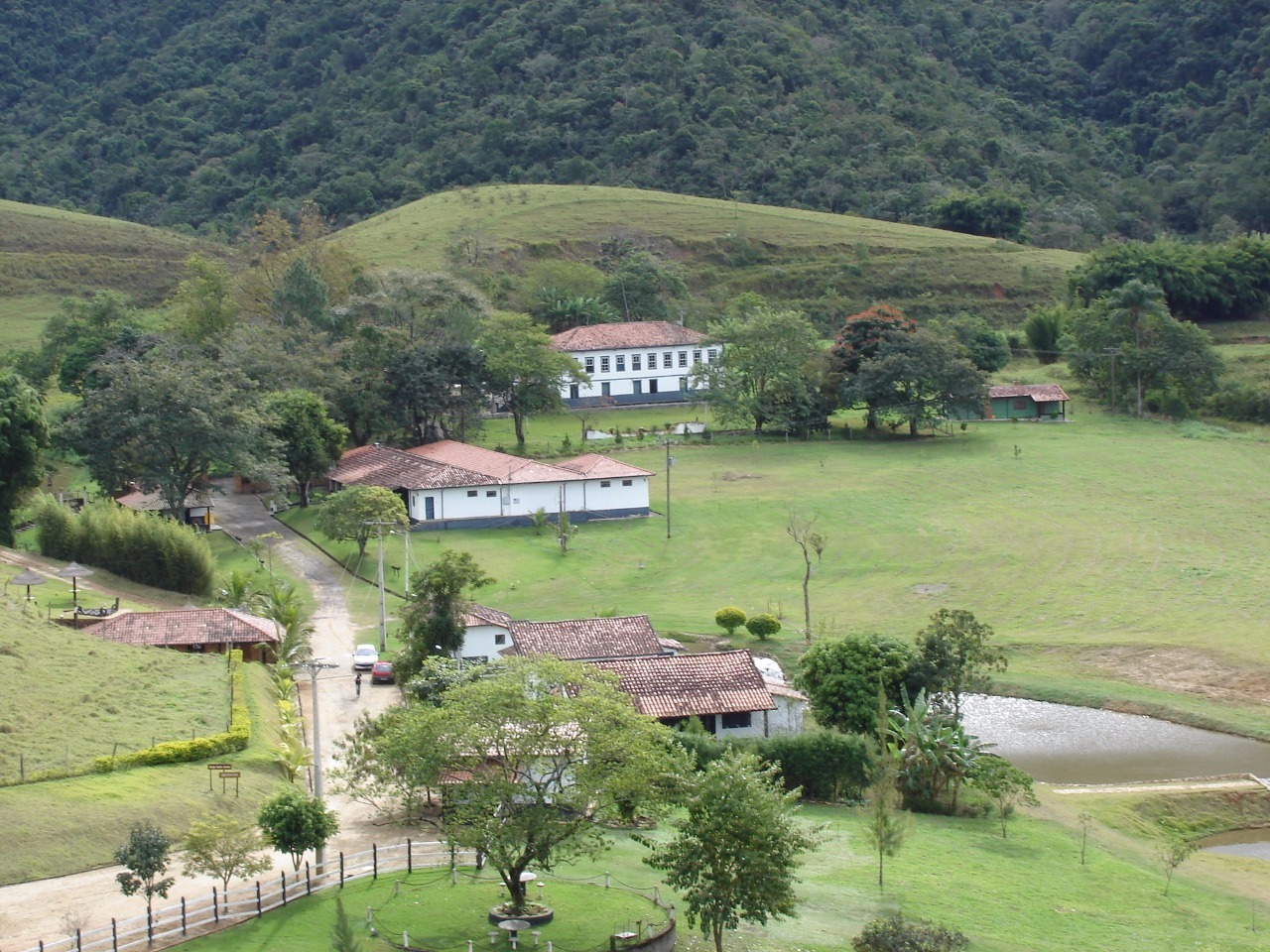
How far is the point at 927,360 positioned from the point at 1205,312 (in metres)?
34.1

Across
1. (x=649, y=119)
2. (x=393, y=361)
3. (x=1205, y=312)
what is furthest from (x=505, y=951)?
(x=649, y=119)

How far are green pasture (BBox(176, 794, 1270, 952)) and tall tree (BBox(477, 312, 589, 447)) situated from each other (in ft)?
156

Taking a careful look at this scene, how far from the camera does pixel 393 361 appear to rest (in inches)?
3110

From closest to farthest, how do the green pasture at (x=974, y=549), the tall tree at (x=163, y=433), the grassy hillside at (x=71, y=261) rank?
the green pasture at (x=974, y=549) < the tall tree at (x=163, y=433) < the grassy hillside at (x=71, y=261)

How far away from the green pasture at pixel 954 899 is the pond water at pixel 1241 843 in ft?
3.06

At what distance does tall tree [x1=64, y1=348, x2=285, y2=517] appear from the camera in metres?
63.6

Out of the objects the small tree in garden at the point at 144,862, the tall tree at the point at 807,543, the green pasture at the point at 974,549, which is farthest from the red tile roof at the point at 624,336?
the small tree in garden at the point at 144,862

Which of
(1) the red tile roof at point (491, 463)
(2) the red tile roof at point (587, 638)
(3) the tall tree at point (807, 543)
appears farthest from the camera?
(1) the red tile roof at point (491, 463)

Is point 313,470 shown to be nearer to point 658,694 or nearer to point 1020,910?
point 658,694

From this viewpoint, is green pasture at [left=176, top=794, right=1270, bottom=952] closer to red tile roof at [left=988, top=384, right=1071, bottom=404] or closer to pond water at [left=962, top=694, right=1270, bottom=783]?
pond water at [left=962, top=694, right=1270, bottom=783]

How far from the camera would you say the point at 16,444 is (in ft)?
188

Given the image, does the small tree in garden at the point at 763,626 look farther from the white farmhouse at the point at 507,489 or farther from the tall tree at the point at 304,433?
the tall tree at the point at 304,433

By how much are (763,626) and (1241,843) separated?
16623 mm

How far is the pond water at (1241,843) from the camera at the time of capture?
35.9m
